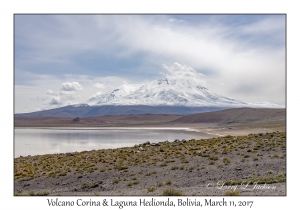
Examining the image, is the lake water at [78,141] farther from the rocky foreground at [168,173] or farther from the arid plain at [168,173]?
the rocky foreground at [168,173]

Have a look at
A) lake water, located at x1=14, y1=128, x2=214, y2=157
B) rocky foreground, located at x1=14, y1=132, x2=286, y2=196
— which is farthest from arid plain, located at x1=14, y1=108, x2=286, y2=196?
lake water, located at x1=14, y1=128, x2=214, y2=157

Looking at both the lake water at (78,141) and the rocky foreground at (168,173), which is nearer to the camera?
the rocky foreground at (168,173)

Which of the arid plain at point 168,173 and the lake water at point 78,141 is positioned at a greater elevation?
the arid plain at point 168,173

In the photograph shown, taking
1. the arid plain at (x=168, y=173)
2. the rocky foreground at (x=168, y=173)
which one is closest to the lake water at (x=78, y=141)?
the arid plain at (x=168, y=173)

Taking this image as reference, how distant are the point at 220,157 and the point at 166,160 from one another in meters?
3.73

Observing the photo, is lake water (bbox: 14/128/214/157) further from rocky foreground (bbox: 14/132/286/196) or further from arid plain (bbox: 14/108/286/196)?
rocky foreground (bbox: 14/132/286/196)

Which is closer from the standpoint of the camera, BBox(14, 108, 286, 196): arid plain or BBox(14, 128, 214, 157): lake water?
BBox(14, 108, 286, 196): arid plain

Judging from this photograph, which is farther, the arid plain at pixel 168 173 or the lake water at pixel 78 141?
the lake water at pixel 78 141

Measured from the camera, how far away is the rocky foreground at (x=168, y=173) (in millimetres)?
12180

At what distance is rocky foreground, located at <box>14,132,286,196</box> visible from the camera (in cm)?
1218

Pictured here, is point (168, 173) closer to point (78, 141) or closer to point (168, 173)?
point (168, 173)

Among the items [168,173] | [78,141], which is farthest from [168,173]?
[78,141]

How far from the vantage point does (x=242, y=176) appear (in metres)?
14.5
